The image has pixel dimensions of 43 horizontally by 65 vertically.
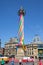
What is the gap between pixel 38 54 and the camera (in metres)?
102

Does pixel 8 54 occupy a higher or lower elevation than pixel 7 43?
lower

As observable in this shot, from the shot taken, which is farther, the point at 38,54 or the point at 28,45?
the point at 28,45

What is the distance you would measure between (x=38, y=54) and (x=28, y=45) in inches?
403

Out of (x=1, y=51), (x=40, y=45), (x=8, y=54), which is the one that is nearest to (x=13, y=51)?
(x=8, y=54)

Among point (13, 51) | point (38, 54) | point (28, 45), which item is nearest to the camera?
point (38, 54)

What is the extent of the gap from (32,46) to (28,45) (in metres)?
3.79

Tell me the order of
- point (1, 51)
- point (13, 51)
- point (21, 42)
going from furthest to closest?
1. point (1, 51)
2. point (13, 51)
3. point (21, 42)

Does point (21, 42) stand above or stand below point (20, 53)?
above

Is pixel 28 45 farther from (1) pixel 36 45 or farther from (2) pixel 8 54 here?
(2) pixel 8 54

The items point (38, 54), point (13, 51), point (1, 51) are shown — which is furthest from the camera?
point (1, 51)

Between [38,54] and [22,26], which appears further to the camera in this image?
[38,54]

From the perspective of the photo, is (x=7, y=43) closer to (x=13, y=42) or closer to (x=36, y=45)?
(x=13, y=42)

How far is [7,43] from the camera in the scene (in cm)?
12862

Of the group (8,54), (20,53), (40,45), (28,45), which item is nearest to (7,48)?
(8,54)
